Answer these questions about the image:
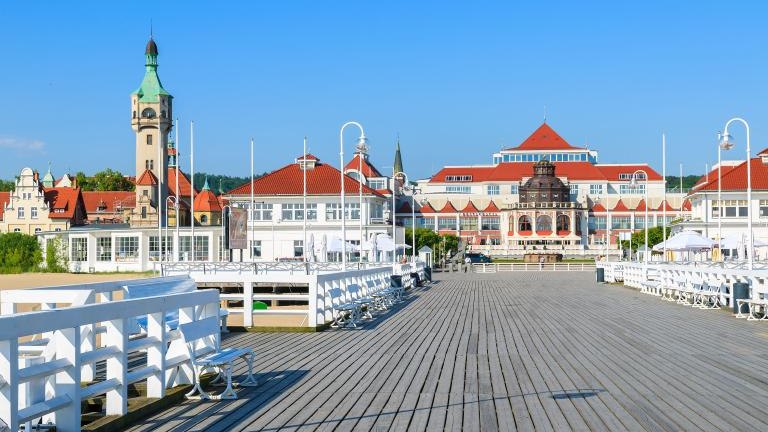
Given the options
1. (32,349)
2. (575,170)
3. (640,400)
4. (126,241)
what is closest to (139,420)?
(32,349)

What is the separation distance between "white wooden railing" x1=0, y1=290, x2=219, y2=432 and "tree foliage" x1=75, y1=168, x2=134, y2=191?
151 m

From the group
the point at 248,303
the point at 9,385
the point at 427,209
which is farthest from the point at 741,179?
the point at 9,385

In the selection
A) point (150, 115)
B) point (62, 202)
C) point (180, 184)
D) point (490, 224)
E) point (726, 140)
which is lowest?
point (490, 224)

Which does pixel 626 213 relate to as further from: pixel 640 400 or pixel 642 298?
pixel 640 400

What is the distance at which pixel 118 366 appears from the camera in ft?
27.5

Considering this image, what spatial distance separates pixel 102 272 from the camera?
246 feet

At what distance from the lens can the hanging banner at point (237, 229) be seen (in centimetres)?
3048

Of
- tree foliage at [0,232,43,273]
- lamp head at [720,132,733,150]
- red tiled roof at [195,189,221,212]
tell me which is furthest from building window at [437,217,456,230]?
lamp head at [720,132,733,150]

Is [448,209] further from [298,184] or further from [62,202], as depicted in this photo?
[62,202]

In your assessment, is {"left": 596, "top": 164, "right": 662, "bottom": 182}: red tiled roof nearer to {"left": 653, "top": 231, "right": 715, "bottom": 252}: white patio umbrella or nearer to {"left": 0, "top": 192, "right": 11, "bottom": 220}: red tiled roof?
{"left": 0, "top": 192, "right": 11, "bottom": 220}: red tiled roof

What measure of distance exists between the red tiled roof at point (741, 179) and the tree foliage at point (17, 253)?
5539 centimetres

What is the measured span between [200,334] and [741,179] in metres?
77.4

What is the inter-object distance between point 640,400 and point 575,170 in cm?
13143

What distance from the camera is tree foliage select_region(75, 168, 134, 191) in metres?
156
